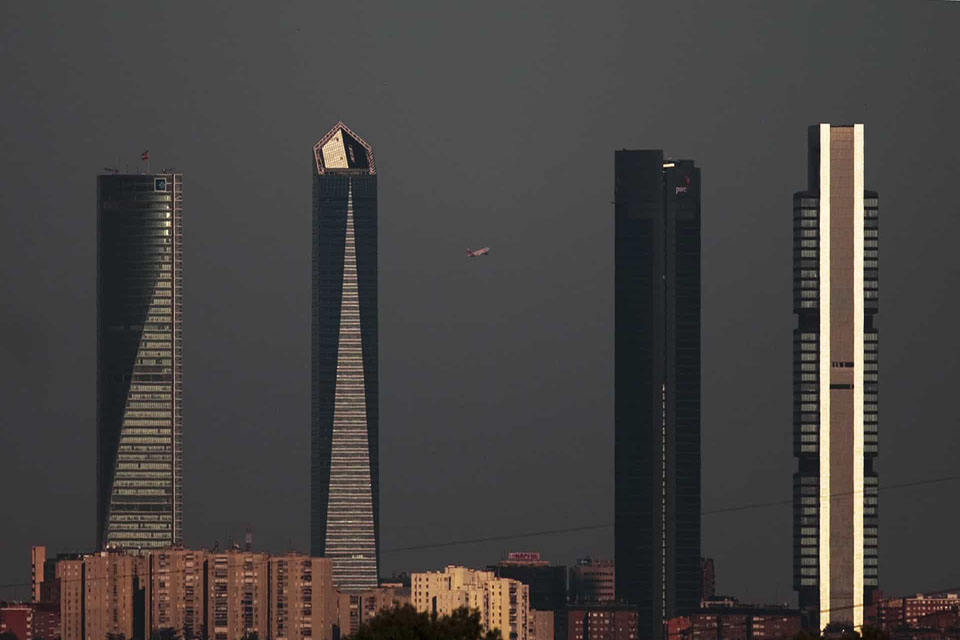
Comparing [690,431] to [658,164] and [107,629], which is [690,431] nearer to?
[658,164]

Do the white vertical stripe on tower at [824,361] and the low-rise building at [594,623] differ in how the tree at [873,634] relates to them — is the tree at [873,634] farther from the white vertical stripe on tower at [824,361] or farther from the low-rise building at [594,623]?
the white vertical stripe on tower at [824,361]

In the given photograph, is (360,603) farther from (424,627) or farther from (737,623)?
(424,627)

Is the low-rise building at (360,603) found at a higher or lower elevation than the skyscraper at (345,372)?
lower

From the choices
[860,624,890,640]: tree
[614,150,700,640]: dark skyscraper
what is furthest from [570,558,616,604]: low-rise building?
[860,624,890,640]: tree

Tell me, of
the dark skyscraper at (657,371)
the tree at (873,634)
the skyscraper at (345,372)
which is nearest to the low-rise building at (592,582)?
the dark skyscraper at (657,371)

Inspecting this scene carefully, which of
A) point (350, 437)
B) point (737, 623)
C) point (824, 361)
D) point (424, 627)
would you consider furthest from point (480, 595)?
point (424, 627)

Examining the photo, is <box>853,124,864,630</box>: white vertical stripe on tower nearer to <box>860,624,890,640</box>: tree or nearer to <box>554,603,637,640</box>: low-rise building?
<box>554,603,637,640</box>: low-rise building
